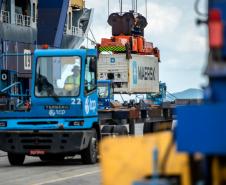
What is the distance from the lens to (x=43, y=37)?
39.7 m

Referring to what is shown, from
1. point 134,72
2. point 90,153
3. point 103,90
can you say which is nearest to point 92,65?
point 90,153

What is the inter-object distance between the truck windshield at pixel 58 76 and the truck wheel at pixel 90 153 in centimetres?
136

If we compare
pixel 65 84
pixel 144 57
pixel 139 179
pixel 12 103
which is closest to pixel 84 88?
pixel 65 84

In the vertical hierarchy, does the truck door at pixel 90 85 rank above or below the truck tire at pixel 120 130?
above

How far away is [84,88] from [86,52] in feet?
3.04

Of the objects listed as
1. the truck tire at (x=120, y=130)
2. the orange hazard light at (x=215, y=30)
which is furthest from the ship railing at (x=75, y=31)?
the orange hazard light at (x=215, y=30)

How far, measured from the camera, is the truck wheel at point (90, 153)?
70.9 feet

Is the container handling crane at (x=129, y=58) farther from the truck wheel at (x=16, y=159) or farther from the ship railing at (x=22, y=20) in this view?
the truck wheel at (x=16, y=159)

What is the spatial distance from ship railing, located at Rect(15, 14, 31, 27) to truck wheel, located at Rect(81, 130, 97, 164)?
4304cm

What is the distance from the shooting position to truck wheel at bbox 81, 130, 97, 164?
21609 millimetres

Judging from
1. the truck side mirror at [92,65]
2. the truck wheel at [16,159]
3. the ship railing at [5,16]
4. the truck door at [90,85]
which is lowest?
the truck wheel at [16,159]

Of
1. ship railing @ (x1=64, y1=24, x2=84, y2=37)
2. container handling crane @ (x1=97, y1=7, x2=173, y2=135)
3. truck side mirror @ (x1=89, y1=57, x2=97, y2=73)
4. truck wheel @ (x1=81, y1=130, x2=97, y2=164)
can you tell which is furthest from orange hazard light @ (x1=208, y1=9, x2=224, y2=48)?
ship railing @ (x1=64, y1=24, x2=84, y2=37)

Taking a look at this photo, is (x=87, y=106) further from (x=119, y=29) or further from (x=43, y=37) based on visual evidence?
(x=119, y=29)

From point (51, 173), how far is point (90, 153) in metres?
2.61
